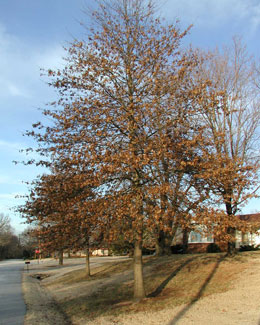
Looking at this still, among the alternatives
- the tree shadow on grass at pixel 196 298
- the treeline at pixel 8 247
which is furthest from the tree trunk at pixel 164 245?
the treeline at pixel 8 247

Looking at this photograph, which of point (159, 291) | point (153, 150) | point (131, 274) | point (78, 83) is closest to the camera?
point (153, 150)

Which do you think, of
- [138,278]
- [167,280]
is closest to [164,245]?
[167,280]

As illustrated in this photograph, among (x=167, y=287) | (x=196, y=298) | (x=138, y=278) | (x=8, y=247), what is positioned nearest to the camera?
(x=196, y=298)

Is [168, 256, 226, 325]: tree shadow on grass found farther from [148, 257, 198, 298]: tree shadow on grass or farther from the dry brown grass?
[148, 257, 198, 298]: tree shadow on grass

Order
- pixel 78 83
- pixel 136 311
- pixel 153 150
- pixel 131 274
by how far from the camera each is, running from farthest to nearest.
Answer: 1. pixel 131 274
2. pixel 78 83
3. pixel 136 311
4. pixel 153 150

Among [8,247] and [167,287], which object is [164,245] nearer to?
[167,287]

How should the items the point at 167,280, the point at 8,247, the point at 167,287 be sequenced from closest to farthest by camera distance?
the point at 167,287
the point at 167,280
the point at 8,247

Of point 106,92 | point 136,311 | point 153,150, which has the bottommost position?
point 136,311

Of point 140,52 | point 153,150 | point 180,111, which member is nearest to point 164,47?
point 140,52

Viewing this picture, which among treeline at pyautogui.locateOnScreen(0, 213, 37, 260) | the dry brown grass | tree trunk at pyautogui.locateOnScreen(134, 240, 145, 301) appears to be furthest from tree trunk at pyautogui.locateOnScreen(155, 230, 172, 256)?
treeline at pyautogui.locateOnScreen(0, 213, 37, 260)

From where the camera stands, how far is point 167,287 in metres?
13.1

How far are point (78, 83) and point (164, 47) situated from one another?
3.08 meters

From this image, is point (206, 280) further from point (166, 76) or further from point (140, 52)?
point (140, 52)

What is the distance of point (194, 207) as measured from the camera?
991 cm
